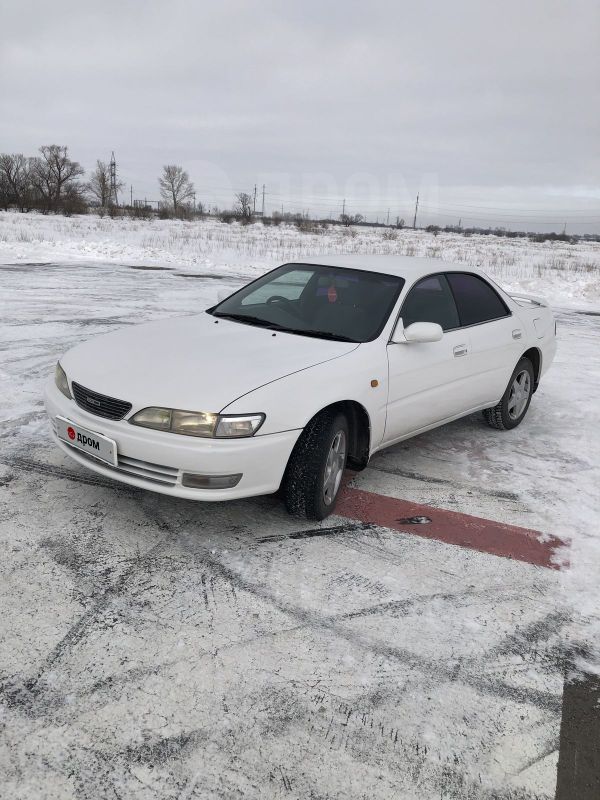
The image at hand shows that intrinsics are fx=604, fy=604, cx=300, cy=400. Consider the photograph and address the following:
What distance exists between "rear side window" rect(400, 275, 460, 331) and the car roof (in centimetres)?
8

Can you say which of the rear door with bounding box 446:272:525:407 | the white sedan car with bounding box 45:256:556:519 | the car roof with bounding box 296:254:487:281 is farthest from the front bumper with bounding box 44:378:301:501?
the rear door with bounding box 446:272:525:407

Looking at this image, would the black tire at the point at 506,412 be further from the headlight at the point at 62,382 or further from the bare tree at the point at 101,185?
the bare tree at the point at 101,185

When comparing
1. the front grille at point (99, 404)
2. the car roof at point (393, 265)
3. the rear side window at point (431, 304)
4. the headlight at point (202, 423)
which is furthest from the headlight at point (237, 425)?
the car roof at point (393, 265)

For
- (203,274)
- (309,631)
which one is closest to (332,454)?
(309,631)

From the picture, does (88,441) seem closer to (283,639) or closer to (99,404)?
(99,404)

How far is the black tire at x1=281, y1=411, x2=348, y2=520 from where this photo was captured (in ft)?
10.4

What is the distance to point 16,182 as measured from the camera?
193 feet

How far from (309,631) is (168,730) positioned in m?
0.70

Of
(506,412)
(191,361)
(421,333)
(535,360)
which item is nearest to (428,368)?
(421,333)

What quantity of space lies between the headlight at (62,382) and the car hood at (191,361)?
0.06 meters

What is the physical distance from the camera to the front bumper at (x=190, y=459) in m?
2.84

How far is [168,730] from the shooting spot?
6.54ft

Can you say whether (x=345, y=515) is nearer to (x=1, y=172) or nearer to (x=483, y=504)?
(x=483, y=504)

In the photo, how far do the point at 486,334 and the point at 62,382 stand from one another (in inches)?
118
